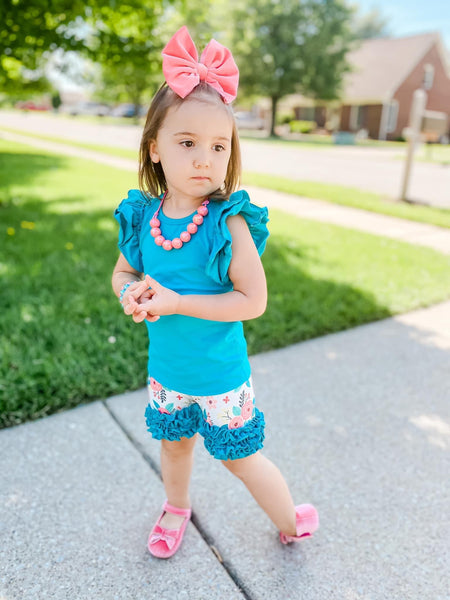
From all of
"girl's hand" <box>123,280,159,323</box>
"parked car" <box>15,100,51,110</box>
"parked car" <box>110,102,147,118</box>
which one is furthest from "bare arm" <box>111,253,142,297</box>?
"parked car" <box>15,100,51,110</box>

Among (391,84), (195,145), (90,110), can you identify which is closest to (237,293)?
(195,145)

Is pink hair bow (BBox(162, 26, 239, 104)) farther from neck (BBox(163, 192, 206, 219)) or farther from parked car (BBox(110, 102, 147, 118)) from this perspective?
parked car (BBox(110, 102, 147, 118))

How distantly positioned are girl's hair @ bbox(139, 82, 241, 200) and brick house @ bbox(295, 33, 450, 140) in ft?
113

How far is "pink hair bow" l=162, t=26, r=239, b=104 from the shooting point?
4.44ft

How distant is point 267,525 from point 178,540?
34 cm

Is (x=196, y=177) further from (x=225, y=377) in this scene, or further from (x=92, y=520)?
(x=92, y=520)

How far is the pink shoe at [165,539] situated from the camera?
5.90 feet

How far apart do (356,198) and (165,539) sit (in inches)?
294

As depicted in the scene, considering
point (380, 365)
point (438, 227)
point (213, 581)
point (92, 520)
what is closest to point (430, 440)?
point (380, 365)

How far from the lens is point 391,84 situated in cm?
3378

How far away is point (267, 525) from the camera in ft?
6.40

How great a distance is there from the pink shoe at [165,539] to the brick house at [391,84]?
34.8m

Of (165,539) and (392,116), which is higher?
(392,116)

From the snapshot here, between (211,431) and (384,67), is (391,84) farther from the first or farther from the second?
(211,431)
